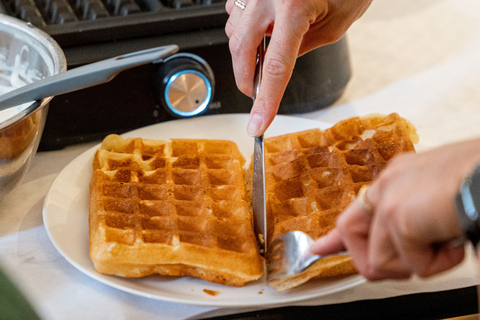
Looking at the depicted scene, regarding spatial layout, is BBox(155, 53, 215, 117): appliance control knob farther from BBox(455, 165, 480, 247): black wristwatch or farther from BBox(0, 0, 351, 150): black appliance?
BBox(455, 165, 480, 247): black wristwatch

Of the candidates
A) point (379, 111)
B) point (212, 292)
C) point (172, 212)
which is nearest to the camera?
point (212, 292)

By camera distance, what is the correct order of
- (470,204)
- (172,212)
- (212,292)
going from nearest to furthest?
(470,204), (212,292), (172,212)

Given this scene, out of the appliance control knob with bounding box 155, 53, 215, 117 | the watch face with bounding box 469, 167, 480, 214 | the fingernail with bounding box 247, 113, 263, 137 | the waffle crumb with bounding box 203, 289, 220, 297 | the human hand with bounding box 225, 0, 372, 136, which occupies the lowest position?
the waffle crumb with bounding box 203, 289, 220, 297

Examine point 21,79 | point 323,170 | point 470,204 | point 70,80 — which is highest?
point 470,204

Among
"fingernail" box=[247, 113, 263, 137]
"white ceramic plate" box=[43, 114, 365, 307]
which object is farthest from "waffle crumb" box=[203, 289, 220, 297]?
"fingernail" box=[247, 113, 263, 137]

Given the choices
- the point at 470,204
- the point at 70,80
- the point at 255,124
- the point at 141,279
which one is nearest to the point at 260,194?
the point at 255,124

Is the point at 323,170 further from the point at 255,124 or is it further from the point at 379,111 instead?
the point at 379,111

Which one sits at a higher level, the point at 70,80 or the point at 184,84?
the point at 70,80
